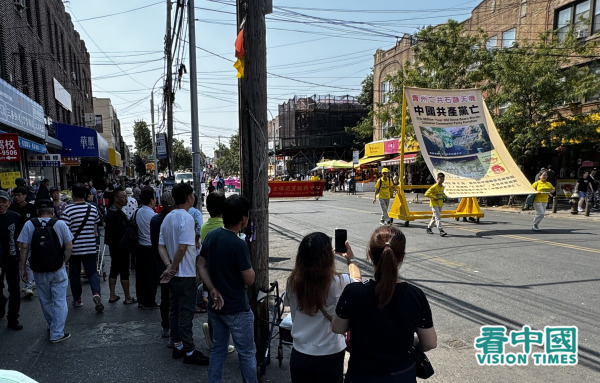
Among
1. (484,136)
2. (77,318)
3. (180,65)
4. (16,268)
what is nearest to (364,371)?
(77,318)

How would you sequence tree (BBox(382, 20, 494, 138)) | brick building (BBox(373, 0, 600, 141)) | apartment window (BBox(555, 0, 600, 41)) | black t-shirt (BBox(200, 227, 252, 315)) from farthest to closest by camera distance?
tree (BBox(382, 20, 494, 138))
brick building (BBox(373, 0, 600, 141))
apartment window (BBox(555, 0, 600, 41))
black t-shirt (BBox(200, 227, 252, 315))

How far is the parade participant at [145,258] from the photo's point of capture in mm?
5184

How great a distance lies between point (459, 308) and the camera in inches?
199

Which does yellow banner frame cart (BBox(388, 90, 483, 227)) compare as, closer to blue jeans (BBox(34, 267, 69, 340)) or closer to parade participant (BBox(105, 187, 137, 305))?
parade participant (BBox(105, 187, 137, 305))

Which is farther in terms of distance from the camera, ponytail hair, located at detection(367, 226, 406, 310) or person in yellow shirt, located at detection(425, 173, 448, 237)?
person in yellow shirt, located at detection(425, 173, 448, 237)

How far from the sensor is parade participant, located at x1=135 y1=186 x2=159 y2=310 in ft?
17.0

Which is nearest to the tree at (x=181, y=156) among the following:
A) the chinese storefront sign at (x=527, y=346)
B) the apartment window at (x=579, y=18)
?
the apartment window at (x=579, y=18)

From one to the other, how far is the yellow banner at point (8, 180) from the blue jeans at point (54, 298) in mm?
5789

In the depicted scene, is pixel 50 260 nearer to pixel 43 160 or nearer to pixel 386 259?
pixel 386 259

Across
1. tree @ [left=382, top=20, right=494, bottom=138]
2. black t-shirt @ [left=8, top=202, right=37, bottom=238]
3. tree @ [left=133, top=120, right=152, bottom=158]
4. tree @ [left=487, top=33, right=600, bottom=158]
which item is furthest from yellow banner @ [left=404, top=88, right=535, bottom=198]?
tree @ [left=133, top=120, right=152, bottom=158]

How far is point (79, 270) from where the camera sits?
539cm

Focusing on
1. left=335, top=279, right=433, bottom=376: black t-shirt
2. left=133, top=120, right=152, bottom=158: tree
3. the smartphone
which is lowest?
left=335, top=279, right=433, bottom=376: black t-shirt

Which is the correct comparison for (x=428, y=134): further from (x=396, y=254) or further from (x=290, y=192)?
(x=396, y=254)

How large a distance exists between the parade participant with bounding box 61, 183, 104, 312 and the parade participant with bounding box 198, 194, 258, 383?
3167 millimetres
